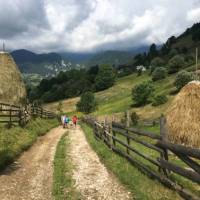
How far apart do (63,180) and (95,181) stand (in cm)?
103

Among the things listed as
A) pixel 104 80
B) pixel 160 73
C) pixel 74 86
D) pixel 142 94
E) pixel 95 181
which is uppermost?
pixel 104 80

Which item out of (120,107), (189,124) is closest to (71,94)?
(120,107)

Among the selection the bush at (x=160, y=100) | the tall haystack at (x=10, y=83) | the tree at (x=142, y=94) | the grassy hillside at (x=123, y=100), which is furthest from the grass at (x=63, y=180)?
the tree at (x=142, y=94)

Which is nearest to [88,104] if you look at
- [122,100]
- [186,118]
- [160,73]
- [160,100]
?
[122,100]

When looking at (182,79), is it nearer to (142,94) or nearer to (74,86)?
(142,94)

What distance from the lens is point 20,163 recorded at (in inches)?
672

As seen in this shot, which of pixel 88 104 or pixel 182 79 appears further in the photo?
pixel 88 104

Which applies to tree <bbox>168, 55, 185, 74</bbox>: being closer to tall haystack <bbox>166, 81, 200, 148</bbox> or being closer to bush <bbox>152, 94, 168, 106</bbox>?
bush <bbox>152, 94, 168, 106</bbox>

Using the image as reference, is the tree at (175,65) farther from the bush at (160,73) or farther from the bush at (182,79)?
the bush at (182,79)

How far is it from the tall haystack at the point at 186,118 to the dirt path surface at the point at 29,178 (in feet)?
24.4

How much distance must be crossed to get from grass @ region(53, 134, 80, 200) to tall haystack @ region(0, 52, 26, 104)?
1283 inches

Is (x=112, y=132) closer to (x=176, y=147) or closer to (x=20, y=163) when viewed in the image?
(x=20, y=163)

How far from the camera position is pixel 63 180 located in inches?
519

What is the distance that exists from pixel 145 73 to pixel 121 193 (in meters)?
172
